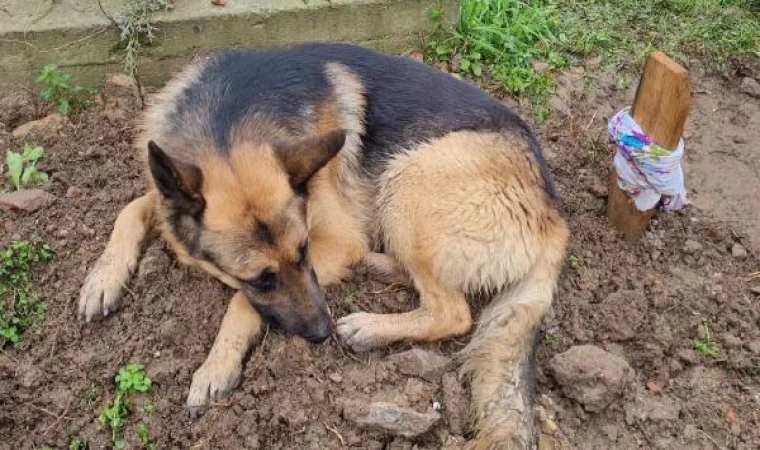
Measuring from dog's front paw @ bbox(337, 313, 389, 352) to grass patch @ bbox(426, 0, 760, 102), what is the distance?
238 centimetres

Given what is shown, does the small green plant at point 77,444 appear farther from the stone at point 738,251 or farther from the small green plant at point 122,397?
the stone at point 738,251

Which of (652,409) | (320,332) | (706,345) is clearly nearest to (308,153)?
(320,332)

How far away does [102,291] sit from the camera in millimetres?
3637

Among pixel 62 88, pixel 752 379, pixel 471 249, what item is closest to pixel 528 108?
pixel 471 249

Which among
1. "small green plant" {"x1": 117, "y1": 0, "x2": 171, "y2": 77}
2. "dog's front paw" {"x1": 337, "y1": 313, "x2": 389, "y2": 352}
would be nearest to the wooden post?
"dog's front paw" {"x1": 337, "y1": 313, "x2": 389, "y2": 352}

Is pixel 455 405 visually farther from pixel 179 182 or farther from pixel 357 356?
pixel 179 182

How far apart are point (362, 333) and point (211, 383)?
0.84 m

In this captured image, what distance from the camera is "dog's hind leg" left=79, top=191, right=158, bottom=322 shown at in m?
3.62

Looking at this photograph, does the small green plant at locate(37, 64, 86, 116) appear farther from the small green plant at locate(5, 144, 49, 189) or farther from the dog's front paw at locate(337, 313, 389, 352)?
the dog's front paw at locate(337, 313, 389, 352)

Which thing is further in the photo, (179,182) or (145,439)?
(145,439)

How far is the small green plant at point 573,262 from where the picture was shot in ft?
13.5

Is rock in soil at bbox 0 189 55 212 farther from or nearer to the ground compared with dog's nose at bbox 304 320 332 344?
farther from the ground

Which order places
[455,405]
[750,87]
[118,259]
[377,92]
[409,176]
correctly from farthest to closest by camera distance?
1. [750,87]
2. [377,92]
3. [409,176]
4. [118,259]
5. [455,405]

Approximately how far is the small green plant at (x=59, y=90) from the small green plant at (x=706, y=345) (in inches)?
172
